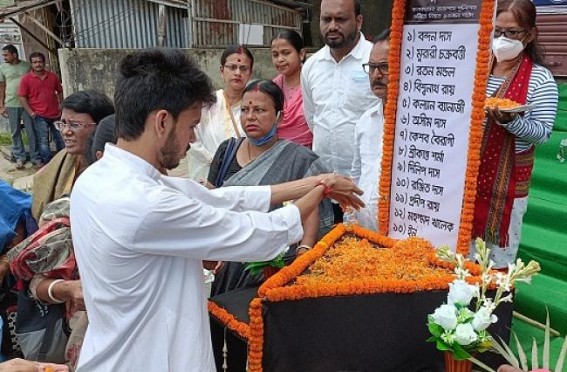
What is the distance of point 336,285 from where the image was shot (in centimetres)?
193

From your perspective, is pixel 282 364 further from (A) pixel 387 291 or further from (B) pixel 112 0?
(B) pixel 112 0

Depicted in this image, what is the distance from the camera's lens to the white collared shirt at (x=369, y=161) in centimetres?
252

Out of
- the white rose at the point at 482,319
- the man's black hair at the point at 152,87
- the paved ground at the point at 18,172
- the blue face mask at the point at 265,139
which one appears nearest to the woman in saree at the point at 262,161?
the blue face mask at the point at 265,139

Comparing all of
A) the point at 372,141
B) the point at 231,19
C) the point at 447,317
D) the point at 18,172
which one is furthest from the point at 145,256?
the point at 231,19

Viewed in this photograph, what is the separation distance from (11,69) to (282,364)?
8591 mm

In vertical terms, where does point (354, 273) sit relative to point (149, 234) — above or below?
below

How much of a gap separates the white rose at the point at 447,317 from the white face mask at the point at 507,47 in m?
1.47

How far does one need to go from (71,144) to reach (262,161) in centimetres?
97

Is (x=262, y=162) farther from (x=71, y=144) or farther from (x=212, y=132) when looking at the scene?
(x=212, y=132)

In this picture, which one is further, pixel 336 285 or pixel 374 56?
pixel 374 56

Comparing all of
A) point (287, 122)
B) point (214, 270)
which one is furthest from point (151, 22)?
point (214, 270)

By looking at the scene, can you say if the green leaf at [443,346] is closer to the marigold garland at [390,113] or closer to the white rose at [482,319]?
the white rose at [482,319]

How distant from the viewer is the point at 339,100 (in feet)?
11.7

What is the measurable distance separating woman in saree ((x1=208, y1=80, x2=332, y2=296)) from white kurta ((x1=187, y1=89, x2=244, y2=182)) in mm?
788
